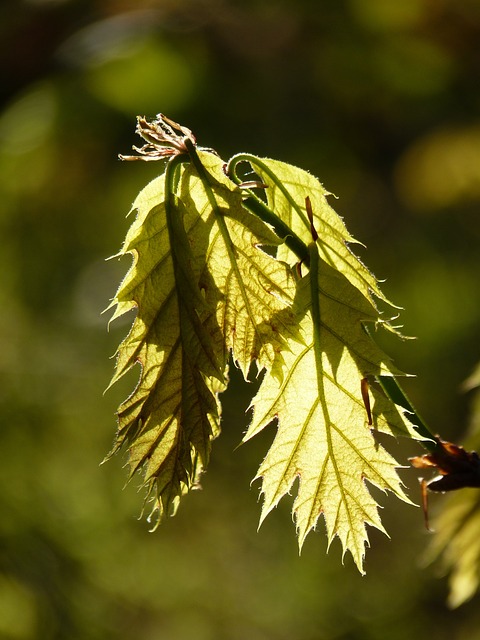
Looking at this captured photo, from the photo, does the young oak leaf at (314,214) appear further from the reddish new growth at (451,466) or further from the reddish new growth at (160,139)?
the reddish new growth at (451,466)

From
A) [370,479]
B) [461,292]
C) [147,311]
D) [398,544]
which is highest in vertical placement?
[147,311]

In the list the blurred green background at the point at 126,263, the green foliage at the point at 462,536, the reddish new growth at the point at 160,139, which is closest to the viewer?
the reddish new growth at the point at 160,139

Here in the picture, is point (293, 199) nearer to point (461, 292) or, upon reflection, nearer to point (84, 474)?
point (84, 474)

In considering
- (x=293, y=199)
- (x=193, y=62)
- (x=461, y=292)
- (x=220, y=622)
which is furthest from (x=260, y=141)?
(x=293, y=199)

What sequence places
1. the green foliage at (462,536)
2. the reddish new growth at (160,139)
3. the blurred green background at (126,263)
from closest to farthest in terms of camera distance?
the reddish new growth at (160,139), the green foliage at (462,536), the blurred green background at (126,263)

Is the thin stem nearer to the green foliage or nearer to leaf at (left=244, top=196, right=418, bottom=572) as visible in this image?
leaf at (left=244, top=196, right=418, bottom=572)

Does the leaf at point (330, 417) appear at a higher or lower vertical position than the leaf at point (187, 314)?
lower

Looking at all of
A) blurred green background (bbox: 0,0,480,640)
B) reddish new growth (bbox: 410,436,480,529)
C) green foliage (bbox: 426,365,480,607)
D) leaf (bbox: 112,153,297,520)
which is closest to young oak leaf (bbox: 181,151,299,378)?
leaf (bbox: 112,153,297,520)

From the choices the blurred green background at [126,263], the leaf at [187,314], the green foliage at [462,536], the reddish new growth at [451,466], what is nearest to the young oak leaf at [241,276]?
the leaf at [187,314]
